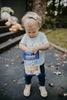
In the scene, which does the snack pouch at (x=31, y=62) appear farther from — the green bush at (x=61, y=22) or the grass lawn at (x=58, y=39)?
the green bush at (x=61, y=22)

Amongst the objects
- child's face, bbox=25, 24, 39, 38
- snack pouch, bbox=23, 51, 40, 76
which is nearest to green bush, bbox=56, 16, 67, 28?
child's face, bbox=25, 24, 39, 38

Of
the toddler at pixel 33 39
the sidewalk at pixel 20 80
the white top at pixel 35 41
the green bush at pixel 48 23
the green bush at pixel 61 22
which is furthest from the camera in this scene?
the green bush at pixel 61 22

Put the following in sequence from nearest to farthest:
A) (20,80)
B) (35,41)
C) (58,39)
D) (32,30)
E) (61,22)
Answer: (32,30) < (35,41) < (20,80) < (58,39) < (61,22)

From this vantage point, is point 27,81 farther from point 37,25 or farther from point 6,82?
point 37,25

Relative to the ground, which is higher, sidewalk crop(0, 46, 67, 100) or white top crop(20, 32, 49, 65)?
white top crop(20, 32, 49, 65)

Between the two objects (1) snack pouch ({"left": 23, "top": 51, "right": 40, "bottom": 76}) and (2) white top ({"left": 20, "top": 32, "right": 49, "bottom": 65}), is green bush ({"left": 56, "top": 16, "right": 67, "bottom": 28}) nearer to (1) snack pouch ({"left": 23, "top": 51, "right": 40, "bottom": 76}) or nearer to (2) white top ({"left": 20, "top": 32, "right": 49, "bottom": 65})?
(2) white top ({"left": 20, "top": 32, "right": 49, "bottom": 65})

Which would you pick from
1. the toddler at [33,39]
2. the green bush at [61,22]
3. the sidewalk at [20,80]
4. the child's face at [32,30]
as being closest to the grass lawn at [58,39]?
the sidewalk at [20,80]

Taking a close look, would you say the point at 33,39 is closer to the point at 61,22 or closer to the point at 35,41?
the point at 35,41

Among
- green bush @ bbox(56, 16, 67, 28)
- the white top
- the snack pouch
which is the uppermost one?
the white top

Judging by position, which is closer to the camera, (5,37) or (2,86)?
(2,86)

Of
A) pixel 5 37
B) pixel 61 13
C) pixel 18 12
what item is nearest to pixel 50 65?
pixel 5 37

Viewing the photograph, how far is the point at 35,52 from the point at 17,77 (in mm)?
1347

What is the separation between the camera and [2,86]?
217cm

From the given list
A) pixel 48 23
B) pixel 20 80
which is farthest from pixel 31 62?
pixel 48 23
